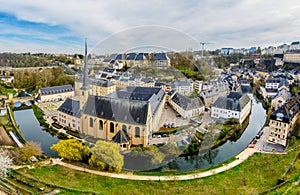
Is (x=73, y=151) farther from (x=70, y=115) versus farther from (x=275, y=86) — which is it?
(x=275, y=86)

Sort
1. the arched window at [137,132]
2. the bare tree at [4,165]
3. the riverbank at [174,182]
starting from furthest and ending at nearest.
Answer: the arched window at [137,132] < the bare tree at [4,165] < the riverbank at [174,182]

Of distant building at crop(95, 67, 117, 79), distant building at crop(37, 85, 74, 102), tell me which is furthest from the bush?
distant building at crop(37, 85, 74, 102)

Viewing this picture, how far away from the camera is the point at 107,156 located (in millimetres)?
7086

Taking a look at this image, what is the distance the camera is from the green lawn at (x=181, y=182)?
639 cm

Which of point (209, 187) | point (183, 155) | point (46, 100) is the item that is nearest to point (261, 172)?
point (209, 187)

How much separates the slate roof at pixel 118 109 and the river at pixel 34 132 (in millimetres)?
2265

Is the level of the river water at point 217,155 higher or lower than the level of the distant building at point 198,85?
lower

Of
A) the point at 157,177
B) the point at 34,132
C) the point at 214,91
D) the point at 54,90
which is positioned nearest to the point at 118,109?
the point at 157,177

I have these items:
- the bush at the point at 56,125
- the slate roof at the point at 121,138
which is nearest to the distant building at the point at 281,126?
the slate roof at the point at 121,138

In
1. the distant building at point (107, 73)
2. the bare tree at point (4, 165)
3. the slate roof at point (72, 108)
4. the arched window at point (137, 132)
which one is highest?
the distant building at point (107, 73)

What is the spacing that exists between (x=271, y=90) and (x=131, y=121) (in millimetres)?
15370

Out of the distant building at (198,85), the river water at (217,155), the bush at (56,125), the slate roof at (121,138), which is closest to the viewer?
the river water at (217,155)

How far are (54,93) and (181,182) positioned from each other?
15507 millimetres

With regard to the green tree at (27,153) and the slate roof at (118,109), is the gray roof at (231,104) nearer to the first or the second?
the slate roof at (118,109)
